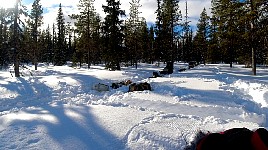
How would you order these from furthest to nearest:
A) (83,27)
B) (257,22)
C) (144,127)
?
(83,27)
(257,22)
(144,127)

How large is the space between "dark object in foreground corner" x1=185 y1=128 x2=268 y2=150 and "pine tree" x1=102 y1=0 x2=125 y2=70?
26351mm

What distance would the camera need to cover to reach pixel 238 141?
3438 millimetres

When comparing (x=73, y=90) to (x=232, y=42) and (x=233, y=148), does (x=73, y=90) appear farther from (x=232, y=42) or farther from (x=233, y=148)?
(x=232, y=42)

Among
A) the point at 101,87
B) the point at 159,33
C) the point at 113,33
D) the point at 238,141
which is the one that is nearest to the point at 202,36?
the point at 159,33

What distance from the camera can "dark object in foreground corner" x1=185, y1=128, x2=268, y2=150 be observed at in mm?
3275

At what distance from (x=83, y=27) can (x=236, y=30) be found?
22.5m

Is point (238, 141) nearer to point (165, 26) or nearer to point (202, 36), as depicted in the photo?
point (165, 26)

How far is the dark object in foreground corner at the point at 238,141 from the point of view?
10.7ft

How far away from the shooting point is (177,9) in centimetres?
3394

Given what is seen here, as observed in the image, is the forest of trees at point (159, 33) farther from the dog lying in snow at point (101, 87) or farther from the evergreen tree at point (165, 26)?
the dog lying in snow at point (101, 87)

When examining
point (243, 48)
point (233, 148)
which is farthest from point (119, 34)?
point (233, 148)

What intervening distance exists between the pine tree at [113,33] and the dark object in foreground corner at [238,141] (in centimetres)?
2635

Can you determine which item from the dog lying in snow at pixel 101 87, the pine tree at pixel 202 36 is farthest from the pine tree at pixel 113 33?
the pine tree at pixel 202 36

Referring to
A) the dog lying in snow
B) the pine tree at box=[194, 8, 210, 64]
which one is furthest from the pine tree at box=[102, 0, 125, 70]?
the pine tree at box=[194, 8, 210, 64]
